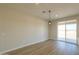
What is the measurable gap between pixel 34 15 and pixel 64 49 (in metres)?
1.70

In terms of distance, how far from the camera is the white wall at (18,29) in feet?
11.6

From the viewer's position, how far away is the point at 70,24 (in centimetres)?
283

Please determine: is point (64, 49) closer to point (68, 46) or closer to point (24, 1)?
point (68, 46)

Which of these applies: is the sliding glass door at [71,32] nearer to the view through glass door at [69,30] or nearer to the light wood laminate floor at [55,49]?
the view through glass door at [69,30]

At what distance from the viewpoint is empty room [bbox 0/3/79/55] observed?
2900 millimetres

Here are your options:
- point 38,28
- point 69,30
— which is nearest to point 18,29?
point 38,28

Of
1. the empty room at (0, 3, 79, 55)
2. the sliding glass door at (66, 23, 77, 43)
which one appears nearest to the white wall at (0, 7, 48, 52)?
the empty room at (0, 3, 79, 55)

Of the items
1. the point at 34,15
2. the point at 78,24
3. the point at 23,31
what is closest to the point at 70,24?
the point at 78,24

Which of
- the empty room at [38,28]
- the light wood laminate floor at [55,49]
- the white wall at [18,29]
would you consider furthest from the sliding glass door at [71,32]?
the white wall at [18,29]

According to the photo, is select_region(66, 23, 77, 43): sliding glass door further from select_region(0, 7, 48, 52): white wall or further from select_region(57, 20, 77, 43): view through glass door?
select_region(0, 7, 48, 52): white wall

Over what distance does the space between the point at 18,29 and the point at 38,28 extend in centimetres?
91

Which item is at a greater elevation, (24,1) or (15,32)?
(24,1)
